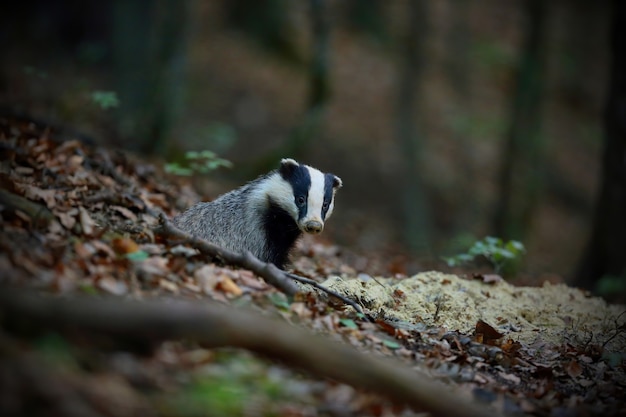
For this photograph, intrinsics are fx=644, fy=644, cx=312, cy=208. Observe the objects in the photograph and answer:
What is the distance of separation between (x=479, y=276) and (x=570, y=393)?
2461 millimetres

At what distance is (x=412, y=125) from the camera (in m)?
13.4

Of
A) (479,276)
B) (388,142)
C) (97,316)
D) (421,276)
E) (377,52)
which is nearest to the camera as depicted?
(97,316)

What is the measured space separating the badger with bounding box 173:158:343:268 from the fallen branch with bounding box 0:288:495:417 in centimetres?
236

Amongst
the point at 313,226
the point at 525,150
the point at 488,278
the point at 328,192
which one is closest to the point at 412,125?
the point at 525,150

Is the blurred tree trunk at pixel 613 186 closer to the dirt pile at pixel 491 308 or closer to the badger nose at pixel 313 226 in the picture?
the dirt pile at pixel 491 308

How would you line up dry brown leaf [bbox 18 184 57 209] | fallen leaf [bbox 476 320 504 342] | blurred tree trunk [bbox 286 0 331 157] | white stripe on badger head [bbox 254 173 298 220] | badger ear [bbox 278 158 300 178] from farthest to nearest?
1. blurred tree trunk [bbox 286 0 331 157]
2. badger ear [bbox 278 158 300 178]
3. white stripe on badger head [bbox 254 173 298 220]
4. fallen leaf [bbox 476 320 504 342]
5. dry brown leaf [bbox 18 184 57 209]

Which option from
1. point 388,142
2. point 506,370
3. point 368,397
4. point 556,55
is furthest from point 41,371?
point 556,55

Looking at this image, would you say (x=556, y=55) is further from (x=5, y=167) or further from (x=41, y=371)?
(x=41, y=371)

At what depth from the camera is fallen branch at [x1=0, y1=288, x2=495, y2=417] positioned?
9.02 ft

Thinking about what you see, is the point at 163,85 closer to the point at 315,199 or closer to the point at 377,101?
the point at 315,199

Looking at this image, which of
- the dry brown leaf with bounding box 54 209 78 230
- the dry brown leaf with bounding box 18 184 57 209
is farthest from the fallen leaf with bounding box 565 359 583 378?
the dry brown leaf with bounding box 18 184 57 209

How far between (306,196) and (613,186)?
18.2 ft

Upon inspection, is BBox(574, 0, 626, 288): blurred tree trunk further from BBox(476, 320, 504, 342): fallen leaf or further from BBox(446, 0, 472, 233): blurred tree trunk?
BBox(446, 0, 472, 233): blurred tree trunk

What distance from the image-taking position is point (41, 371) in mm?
2510
